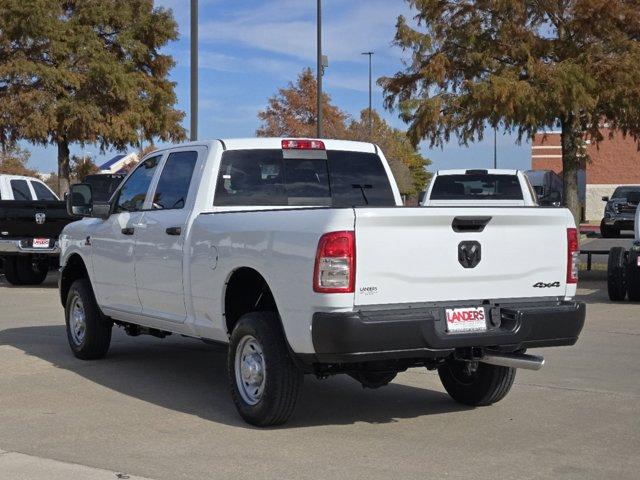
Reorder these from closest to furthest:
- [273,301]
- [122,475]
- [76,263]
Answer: [122,475] < [273,301] < [76,263]

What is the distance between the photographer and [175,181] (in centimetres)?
862

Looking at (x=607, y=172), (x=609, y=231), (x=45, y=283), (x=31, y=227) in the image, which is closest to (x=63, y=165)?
(x=45, y=283)

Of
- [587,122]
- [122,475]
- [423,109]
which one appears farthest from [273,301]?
[587,122]

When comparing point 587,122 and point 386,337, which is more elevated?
point 587,122

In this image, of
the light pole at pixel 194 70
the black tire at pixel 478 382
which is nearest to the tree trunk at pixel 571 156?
the light pole at pixel 194 70

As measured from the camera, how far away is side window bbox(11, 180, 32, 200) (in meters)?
22.3

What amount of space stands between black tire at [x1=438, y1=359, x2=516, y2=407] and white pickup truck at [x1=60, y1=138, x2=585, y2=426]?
0.4 inches

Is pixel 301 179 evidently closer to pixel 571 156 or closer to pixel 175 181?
pixel 175 181

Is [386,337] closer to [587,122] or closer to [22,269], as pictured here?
[22,269]

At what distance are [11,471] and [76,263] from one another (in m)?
4.56

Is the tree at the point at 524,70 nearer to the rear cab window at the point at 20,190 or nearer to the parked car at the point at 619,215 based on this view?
the rear cab window at the point at 20,190

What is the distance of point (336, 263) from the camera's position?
6.31m

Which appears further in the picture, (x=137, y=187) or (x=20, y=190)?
(x=20, y=190)

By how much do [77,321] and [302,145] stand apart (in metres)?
3.16
